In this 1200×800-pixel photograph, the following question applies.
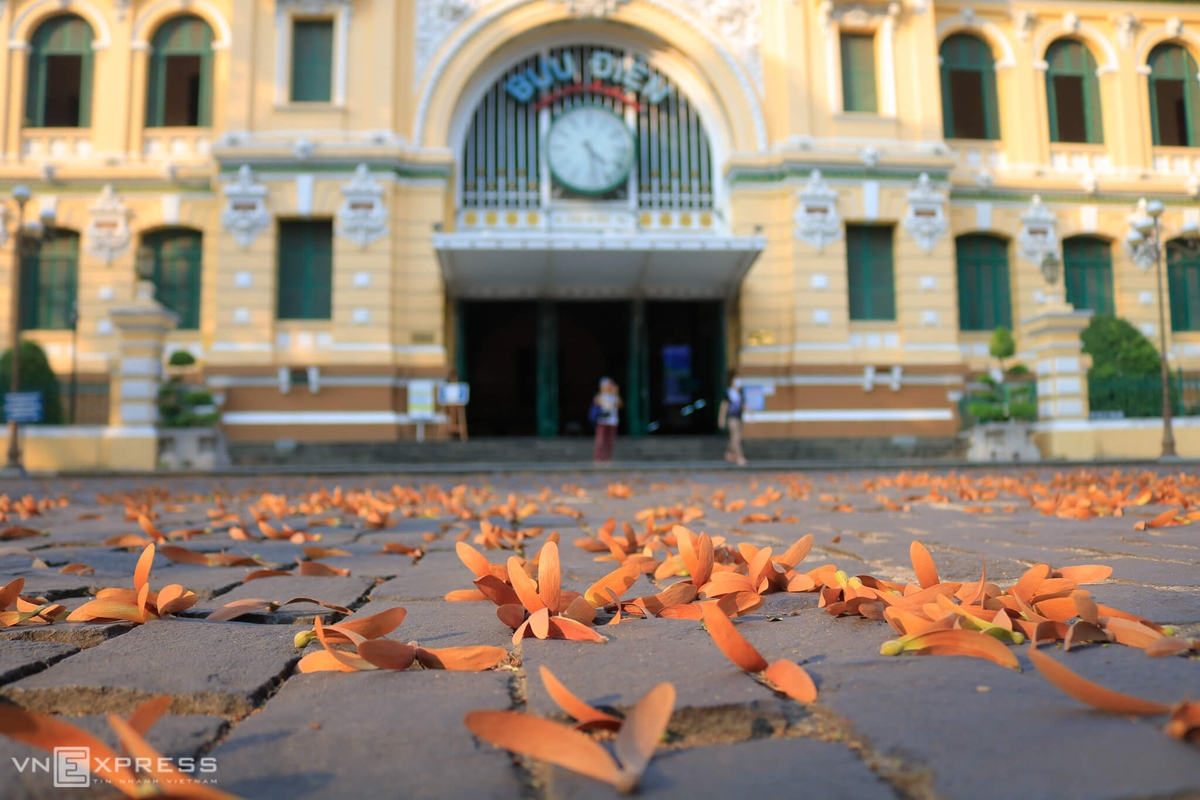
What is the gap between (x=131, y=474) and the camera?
37.2 feet

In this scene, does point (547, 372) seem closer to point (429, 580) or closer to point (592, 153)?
point (592, 153)

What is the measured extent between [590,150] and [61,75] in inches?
457

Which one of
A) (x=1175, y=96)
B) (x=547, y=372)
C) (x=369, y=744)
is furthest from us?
(x=1175, y=96)

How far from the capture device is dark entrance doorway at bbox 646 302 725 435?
57.8 feet

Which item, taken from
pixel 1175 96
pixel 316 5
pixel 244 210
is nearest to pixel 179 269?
pixel 244 210

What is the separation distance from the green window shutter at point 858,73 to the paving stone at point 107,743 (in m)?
17.8

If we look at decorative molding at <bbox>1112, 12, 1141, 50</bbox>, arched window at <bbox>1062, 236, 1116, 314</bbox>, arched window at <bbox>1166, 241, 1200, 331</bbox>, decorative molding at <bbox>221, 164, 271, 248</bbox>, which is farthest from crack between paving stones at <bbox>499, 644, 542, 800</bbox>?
decorative molding at <bbox>1112, 12, 1141, 50</bbox>

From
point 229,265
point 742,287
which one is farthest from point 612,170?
point 229,265

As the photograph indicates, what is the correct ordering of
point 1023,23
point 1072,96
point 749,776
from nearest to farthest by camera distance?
point 749,776 → point 1023,23 → point 1072,96

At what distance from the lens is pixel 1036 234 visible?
56.9 feet

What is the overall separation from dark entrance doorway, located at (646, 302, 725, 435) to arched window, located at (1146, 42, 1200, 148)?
11.7 metres

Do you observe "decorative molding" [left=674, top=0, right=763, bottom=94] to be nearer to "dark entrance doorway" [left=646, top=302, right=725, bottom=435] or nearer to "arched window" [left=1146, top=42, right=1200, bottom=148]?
"dark entrance doorway" [left=646, top=302, right=725, bottom=435]

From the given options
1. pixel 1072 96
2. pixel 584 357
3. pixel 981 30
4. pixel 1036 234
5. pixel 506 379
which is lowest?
pixel 506 379

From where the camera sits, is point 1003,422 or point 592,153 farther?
point 592,153
